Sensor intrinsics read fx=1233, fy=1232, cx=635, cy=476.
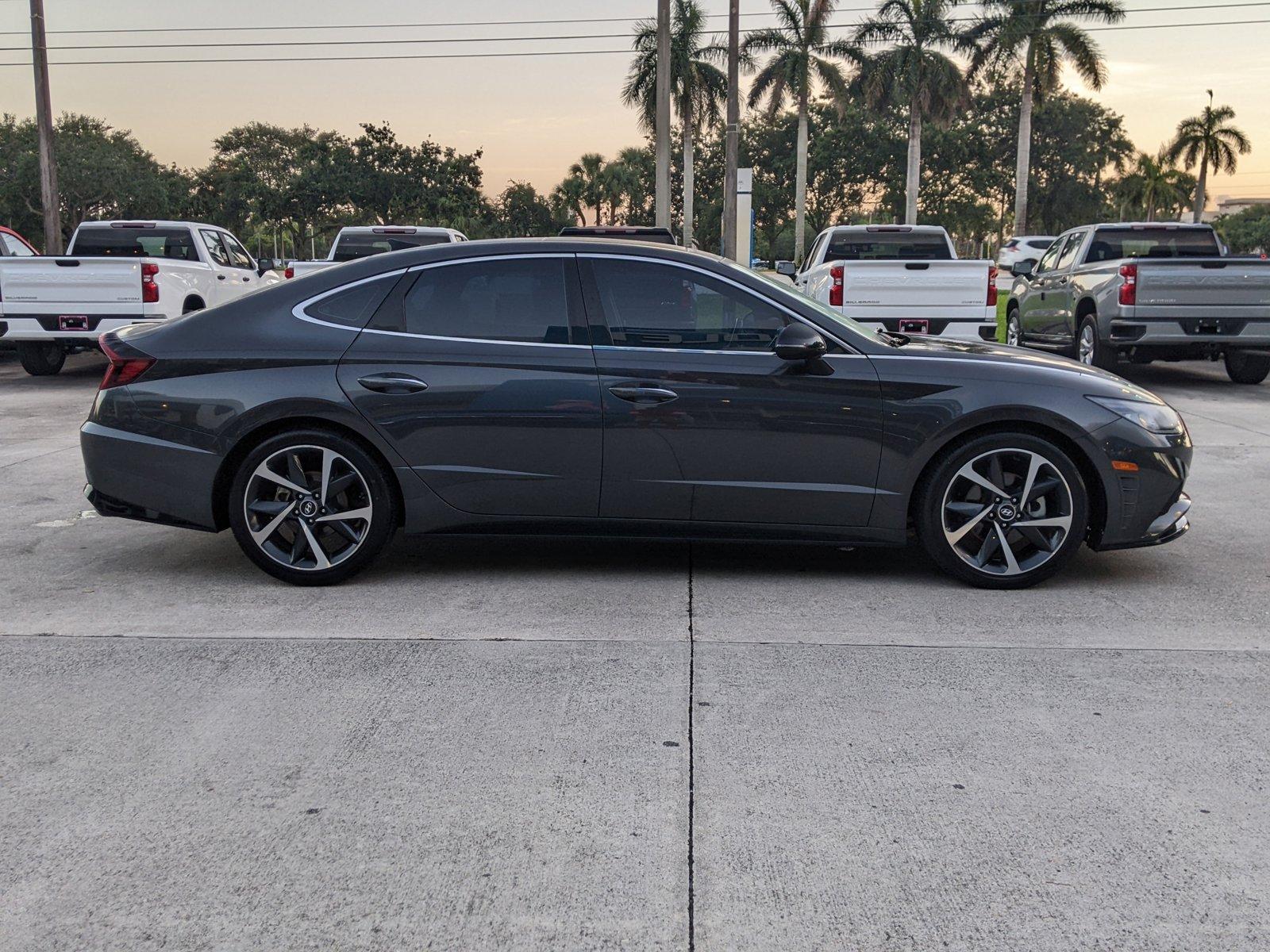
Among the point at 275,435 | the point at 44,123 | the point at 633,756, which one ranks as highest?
the point at 44,123

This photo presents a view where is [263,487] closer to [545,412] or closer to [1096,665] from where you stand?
Answer: [545,412]

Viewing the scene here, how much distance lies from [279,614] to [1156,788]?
138 inches

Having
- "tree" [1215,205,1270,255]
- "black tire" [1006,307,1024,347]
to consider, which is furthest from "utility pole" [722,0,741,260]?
"tree" [1215,205,1270,255]

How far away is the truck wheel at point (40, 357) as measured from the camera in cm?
1580

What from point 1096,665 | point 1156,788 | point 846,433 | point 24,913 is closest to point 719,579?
point 846,433

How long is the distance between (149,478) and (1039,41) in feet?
154

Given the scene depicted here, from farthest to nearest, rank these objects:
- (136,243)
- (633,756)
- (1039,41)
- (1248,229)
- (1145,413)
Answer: (1248,229)
(1039,41)
(136,243)
(1145,413)
(633,756)

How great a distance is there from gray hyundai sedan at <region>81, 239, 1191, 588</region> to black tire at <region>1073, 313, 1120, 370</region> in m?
8.75

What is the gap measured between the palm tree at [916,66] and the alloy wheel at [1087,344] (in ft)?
121

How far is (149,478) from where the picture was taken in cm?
569

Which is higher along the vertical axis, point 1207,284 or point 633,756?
point 1207,284

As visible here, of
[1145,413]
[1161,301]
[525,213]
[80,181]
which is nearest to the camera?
[1145,413]

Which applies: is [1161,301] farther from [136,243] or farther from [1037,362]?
[136,243]

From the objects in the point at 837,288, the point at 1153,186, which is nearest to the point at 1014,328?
the point at 837,288
